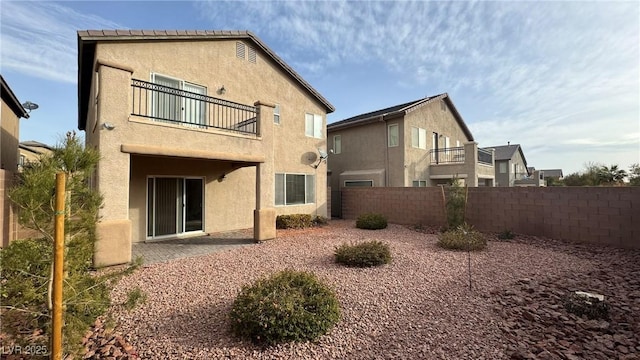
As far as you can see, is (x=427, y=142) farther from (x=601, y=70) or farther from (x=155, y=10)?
(x=155, y=10)

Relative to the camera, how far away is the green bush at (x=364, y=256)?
653 centimetres

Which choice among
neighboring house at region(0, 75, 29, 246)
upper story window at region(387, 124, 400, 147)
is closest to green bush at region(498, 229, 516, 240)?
upper story window at region(387, 124, 400, 147)

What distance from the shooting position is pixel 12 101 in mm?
12172

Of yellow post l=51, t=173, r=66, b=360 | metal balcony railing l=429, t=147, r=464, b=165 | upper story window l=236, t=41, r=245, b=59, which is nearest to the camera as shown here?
yellow post l=51, t=173, r=66, b=360

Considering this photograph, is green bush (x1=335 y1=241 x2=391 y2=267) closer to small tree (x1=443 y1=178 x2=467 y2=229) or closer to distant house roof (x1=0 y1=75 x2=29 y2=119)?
small tree (x1=443 y1=178 x2=467 y2=229)

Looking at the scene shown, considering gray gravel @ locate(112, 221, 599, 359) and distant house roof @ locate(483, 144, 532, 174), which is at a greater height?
distant house roof @ locate(483, 144, 532, 174)

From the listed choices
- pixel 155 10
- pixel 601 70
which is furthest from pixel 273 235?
pixel 601 70

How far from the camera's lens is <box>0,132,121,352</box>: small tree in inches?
105

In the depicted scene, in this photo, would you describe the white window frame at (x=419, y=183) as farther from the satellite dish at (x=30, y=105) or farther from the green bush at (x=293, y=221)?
the satellite dish at (x=30, y=105)

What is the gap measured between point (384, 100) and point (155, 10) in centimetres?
1669

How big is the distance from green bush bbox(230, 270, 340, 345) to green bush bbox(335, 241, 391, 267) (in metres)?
2.62

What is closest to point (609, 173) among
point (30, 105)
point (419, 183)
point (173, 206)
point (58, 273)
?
point (419, 183)

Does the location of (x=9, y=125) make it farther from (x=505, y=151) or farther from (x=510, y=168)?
(x=505, y=151)

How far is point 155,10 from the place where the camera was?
30.3 feet
